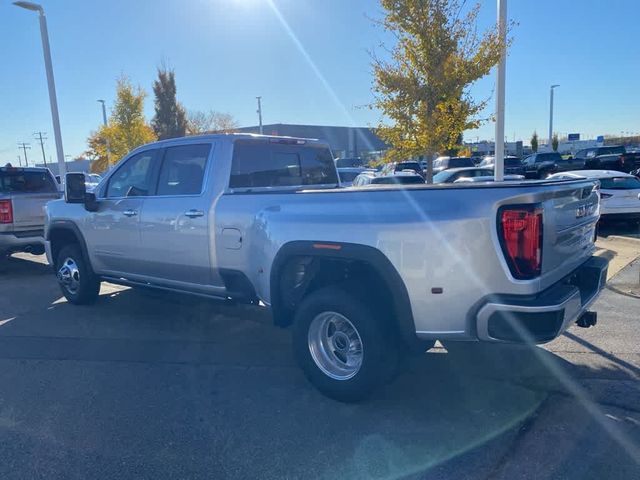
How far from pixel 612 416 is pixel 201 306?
4.83 m

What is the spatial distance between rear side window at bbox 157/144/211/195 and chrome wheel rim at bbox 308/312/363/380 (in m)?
1.89

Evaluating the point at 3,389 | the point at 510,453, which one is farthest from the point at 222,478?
the point at 3,389

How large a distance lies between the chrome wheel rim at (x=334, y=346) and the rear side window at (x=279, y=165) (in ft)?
5.64

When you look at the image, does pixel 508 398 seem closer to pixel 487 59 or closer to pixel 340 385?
pixel 340 385

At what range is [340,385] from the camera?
385cm

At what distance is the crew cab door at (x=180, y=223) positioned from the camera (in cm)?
489

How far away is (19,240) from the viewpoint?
9.02 m

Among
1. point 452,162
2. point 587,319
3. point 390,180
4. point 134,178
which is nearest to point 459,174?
point 390,180

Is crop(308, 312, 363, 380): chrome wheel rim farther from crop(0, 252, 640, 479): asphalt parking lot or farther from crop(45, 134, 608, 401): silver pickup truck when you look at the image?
crop(0, 252, 640, 479): asphalt parking lot

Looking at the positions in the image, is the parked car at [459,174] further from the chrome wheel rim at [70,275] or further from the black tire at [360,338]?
the black tire at [360,338]

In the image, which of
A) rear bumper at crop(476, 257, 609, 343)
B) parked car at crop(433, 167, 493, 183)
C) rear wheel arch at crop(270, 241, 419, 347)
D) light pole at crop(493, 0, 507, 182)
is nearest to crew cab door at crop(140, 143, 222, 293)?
rear wheel arch at crop(270, 241, 419, 347)

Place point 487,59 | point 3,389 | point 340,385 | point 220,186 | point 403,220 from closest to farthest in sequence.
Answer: point 403,220, point 340,385, point 3,389, point 220,186, point 487,59

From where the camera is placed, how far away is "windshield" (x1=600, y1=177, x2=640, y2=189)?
11.7 m

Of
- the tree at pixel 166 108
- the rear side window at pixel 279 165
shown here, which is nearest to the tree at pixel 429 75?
the rear side window at pixel 279 165
